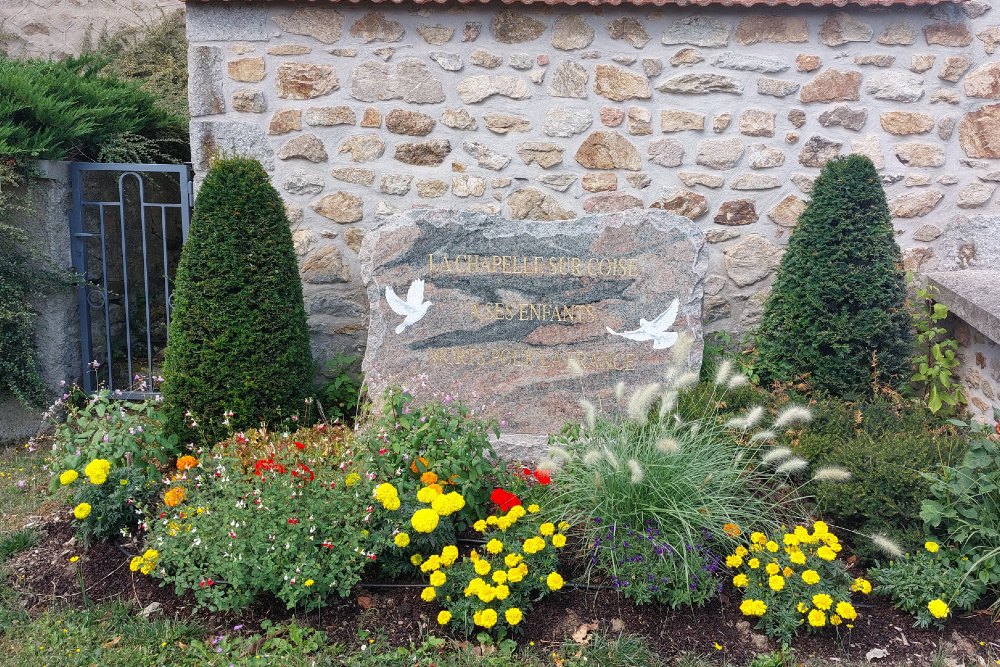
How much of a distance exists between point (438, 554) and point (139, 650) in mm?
1248

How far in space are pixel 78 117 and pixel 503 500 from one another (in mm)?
4418

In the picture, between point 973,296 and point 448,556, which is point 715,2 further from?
point 448,556

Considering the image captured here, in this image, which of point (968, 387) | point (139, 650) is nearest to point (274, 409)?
point (139, 650)

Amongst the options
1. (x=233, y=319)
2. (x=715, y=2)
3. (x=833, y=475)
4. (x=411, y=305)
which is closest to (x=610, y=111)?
(x=715, y=2)

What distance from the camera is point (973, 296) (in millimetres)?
4832

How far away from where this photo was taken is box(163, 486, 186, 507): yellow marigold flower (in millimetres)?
3582

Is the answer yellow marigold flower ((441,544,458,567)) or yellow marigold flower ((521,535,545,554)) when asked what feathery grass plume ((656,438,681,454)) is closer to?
yellow marigold flower ((521,535,545,554))

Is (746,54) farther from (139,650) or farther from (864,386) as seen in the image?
(139,650)

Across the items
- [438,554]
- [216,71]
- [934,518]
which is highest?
[216,71]

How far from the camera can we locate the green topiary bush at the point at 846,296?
4.79 metres

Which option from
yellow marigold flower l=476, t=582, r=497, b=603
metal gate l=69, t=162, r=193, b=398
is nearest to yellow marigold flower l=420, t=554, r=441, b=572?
yellow marigold flower l=476, t=582, r=497, b=603

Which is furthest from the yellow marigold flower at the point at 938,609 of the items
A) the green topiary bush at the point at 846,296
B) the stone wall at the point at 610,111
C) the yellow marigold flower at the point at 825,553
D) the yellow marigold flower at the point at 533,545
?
the stone wall at the point at 610,111

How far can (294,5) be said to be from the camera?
5312 millimetres

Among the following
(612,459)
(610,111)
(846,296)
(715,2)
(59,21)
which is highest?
(59,21)
